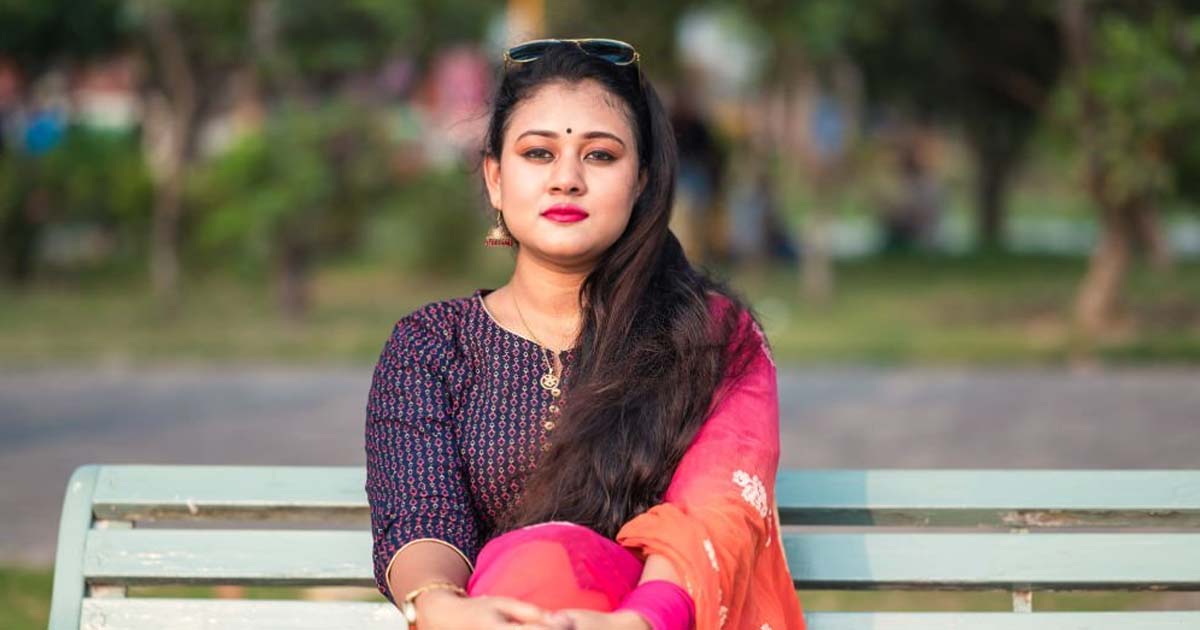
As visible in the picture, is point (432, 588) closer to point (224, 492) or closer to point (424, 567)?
point (424, 567)

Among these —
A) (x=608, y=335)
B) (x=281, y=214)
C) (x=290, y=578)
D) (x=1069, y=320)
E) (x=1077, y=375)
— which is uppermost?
(x=281, y=214)

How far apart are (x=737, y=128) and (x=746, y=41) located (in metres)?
7.25

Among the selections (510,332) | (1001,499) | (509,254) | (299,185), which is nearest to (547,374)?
(510,332)

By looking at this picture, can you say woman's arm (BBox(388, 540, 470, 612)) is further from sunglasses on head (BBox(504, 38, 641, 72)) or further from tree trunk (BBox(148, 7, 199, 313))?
tree trunk (BBox(148, 7, 199, 313))

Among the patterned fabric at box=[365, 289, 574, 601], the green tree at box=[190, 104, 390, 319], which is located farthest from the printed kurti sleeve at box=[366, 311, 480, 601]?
the green tree at box=[190, 104, 390, 319]

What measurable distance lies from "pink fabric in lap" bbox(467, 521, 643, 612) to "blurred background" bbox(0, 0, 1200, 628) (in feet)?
9.68

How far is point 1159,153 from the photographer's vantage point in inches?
435

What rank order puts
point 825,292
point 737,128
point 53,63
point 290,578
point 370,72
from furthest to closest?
point 737,128
point 53,63
point 825,292
point 370,72
point 290,578

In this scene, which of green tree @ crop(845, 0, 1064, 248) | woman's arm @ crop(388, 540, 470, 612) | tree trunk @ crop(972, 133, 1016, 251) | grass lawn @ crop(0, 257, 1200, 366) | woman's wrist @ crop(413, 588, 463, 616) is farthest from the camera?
tree trunk @ crop(972, 133, 1016, 251)

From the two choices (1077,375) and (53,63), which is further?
(53,63)

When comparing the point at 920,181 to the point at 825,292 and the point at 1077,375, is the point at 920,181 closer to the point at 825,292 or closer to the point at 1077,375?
the point at 825,292

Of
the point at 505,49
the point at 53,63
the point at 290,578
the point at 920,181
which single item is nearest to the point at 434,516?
the point at 290,578

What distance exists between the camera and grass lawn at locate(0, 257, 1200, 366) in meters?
10.9

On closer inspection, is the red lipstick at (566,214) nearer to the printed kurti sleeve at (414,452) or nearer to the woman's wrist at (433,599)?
the printed kurti sleeve at (414,452)
